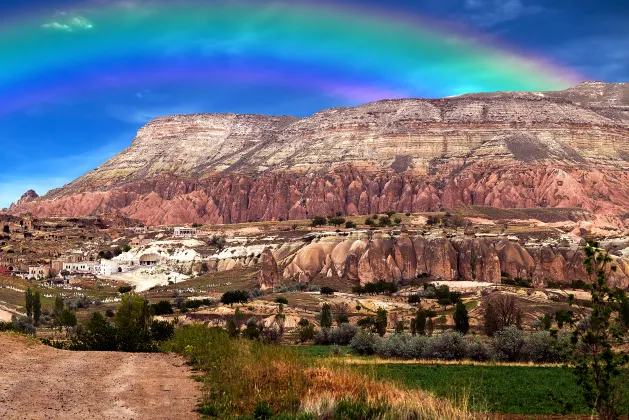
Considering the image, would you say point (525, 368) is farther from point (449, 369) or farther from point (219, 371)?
point (219, 371)

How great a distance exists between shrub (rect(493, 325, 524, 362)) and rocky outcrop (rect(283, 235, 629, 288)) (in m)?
58.4

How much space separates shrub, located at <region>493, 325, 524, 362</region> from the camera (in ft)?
130

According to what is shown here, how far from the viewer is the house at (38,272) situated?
377ft

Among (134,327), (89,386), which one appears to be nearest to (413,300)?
(134,327)

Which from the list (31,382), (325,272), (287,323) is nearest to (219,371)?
(31,382)

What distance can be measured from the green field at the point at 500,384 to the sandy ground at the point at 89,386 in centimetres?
582

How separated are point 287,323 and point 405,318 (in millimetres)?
12722

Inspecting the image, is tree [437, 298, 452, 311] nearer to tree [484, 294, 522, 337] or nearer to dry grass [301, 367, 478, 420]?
tree [484, 294, 522, 337]

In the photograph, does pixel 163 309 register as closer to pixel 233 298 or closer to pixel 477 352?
pixel 233 298

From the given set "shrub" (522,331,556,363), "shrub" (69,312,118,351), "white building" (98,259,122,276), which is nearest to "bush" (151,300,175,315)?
"shrub" (69,312,118,351)

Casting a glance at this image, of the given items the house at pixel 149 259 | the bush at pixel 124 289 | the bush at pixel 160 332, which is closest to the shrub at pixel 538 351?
the bush at pixel 160 332

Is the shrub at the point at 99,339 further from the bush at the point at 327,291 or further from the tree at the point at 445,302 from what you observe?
the bush at the point at 327,291

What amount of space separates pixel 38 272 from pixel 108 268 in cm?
1182

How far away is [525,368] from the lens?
33.8m
